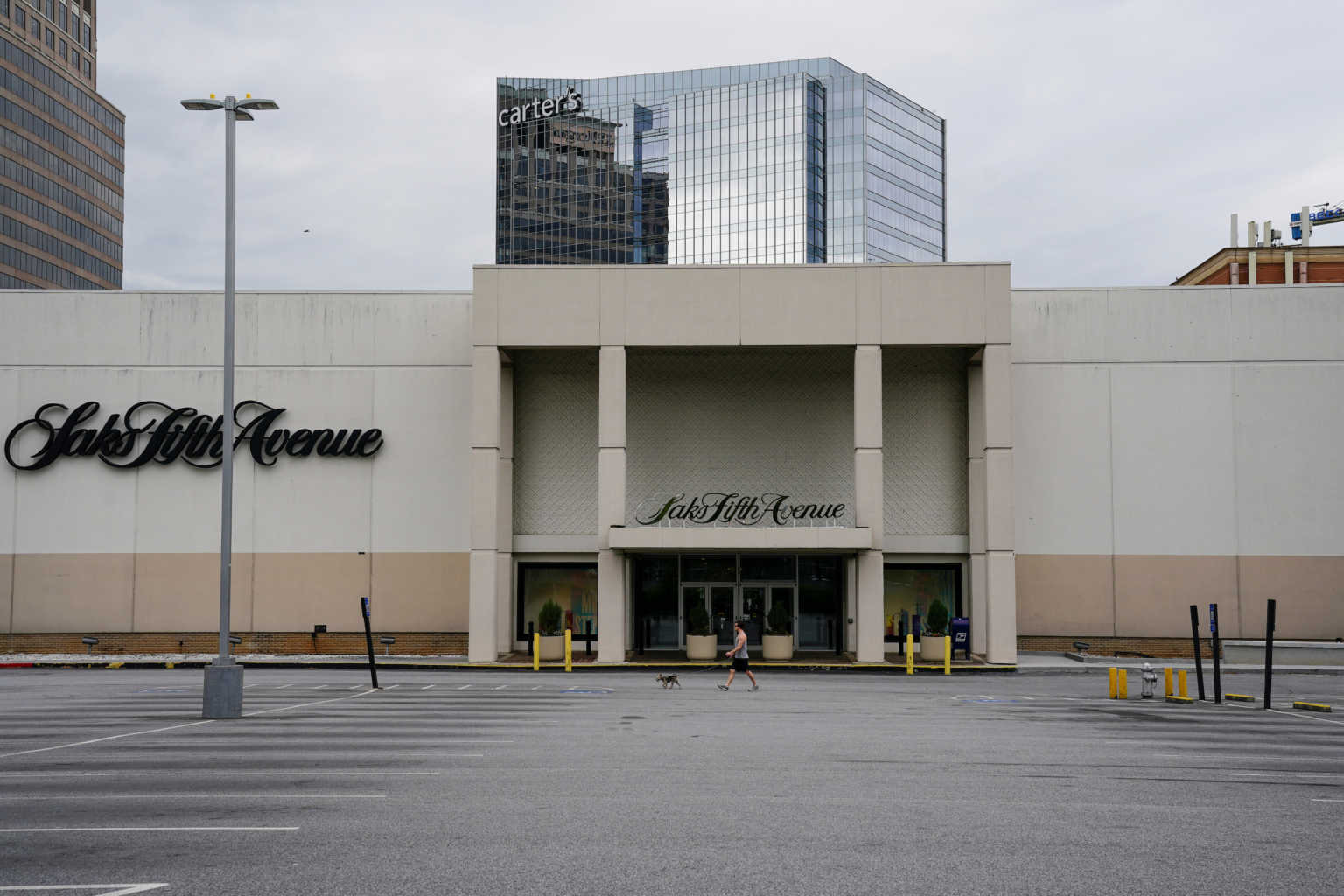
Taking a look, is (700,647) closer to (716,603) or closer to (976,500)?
(716,603)

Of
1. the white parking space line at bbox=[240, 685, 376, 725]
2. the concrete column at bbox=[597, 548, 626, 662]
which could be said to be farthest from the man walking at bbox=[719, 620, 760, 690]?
the white parking space line at bbox=[240, 685, 376, 725]

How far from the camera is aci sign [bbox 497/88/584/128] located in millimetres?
156000

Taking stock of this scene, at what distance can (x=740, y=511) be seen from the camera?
36719 mm

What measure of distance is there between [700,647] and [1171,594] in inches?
575

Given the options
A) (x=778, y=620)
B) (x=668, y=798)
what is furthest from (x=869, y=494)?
(x=668, y=798)

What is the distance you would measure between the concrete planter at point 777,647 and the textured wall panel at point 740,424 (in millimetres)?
4877

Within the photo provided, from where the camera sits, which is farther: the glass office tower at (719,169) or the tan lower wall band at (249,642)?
the glass office tower at (719,169)

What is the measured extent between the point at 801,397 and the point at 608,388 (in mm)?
6769

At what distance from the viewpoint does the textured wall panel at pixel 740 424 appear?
3697cm

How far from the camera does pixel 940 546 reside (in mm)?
36500

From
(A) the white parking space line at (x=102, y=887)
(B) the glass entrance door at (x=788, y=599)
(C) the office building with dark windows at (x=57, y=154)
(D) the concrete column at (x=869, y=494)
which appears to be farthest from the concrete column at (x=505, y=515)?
(C) the office building with dark windows at (x=57, y=154)

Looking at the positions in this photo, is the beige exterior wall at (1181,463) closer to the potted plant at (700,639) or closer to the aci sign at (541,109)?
the potted plant at (700,639)

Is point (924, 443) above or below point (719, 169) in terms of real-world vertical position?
below

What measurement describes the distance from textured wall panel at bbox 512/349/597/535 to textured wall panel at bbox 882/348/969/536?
30.9 feet
